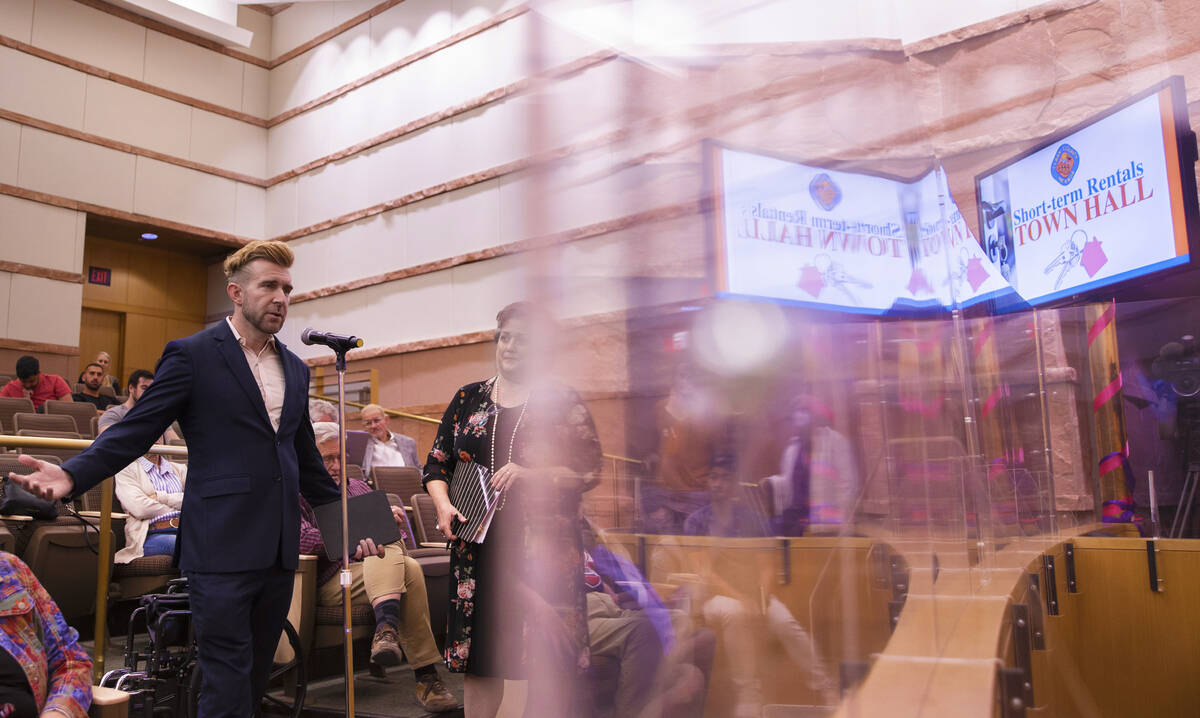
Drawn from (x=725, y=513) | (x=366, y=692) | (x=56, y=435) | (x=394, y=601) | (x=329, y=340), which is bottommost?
(x=366, y=692)

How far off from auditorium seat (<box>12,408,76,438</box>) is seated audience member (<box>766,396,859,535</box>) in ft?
17.1

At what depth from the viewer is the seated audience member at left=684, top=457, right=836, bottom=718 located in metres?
0.43

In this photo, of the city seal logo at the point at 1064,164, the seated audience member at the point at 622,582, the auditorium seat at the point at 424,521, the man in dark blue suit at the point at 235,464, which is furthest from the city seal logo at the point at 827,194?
the auditorium seat at the point at 424,521

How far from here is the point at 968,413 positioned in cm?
50

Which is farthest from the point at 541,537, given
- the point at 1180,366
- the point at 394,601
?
the point at 394,601

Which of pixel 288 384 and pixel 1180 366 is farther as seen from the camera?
pixel 288 384

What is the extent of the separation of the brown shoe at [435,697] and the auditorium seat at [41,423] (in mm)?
3306

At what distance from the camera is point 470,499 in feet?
4.08

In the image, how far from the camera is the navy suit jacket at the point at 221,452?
5.04 ft

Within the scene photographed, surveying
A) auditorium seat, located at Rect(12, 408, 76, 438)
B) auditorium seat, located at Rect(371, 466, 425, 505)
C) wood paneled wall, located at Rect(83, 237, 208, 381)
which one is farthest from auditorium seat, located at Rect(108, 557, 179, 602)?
wood paneled wall, located at Rect(83, 237, 208, 381)

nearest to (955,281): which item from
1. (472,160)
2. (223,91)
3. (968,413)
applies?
(968,413)

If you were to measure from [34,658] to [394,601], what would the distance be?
4.62 feet

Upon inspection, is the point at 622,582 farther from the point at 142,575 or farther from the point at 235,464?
the point at 142,575

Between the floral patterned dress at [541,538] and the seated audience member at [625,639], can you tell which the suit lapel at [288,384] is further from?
the seated audience member at [625,639]
